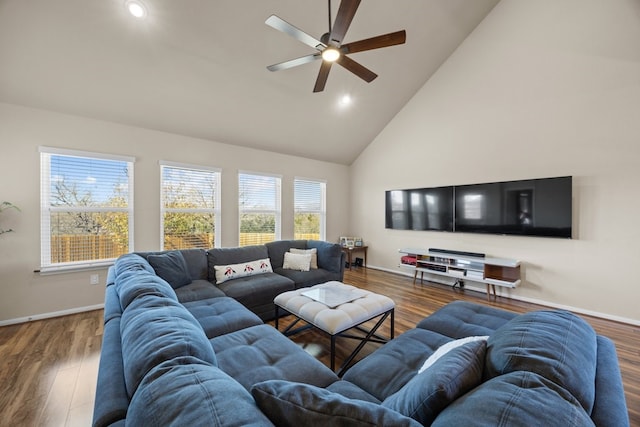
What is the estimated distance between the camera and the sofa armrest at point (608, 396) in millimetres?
752

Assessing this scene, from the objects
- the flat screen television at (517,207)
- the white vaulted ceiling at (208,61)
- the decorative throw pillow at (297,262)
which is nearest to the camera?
the white vaulted ceiling at (208,61)

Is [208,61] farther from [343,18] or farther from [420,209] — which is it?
[420,209]

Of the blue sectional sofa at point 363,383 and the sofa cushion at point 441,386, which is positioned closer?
the blue sectional sofa at point 363,383

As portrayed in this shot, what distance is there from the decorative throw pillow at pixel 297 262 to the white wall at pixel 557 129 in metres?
2.50

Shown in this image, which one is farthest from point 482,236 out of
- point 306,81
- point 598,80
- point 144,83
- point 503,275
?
point 144,83

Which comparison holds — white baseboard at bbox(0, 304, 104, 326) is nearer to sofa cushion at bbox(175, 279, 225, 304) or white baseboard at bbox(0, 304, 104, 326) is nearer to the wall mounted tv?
sofa cushion at bbox(175, 279, 225, 304)

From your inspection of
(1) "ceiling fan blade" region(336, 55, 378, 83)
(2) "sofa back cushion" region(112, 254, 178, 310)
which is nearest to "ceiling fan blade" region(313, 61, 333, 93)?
(1) "ceiling fan blade" region(336, 55, 378, 83)

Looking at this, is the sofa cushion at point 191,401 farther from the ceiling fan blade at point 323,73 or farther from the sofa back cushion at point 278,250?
the sofa back cushion at point 278,250

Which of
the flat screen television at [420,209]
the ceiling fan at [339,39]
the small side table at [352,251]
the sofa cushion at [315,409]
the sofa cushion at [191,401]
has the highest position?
the ceiling fan at [339,39]

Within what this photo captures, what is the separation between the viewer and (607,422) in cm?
74

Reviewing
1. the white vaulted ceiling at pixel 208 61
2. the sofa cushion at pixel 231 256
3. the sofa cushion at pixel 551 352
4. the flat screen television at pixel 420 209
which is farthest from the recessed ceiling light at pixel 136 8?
the flat screen television at pixel 420 209

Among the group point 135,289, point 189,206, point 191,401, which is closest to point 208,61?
point 189,206

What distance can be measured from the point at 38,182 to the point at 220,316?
2.86 metres

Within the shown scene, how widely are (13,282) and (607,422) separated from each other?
4.76m
